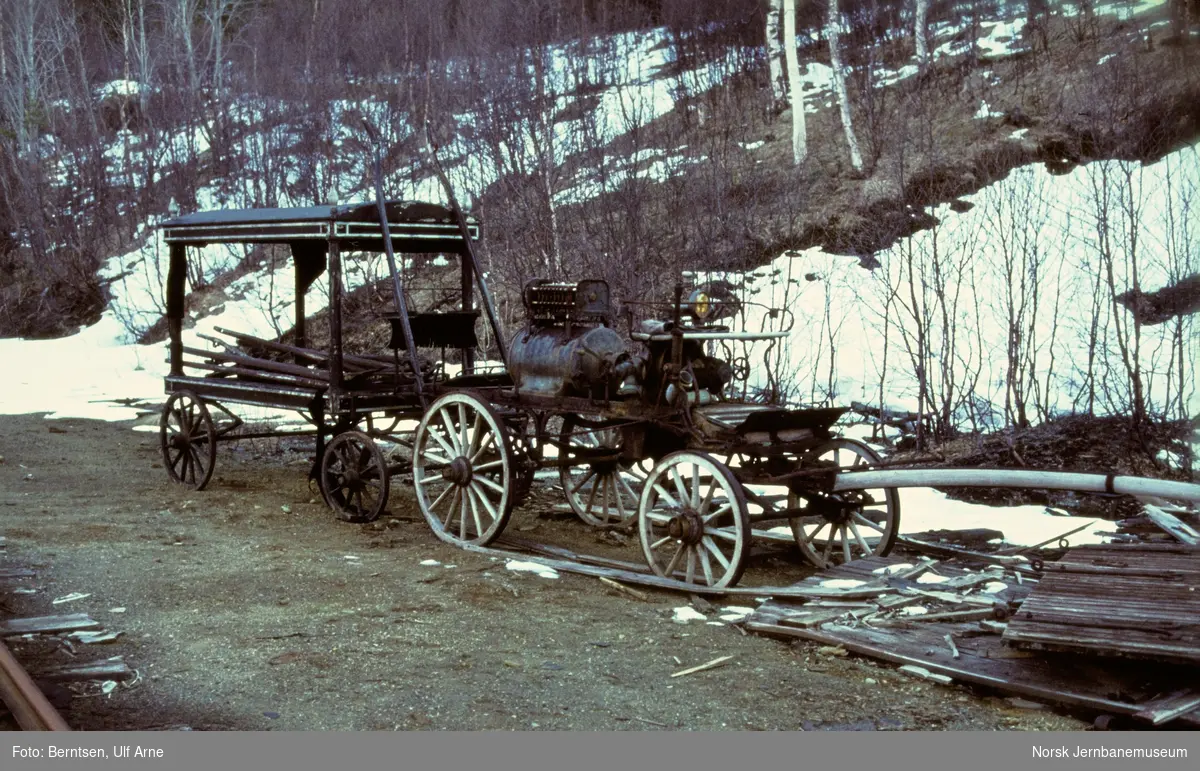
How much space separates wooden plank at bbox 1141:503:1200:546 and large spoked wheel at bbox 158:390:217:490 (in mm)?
7758

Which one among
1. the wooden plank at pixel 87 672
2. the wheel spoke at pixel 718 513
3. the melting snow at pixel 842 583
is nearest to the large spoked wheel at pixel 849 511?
the melting snow at pixel 842 583

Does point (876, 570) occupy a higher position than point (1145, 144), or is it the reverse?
point (1145, 144)

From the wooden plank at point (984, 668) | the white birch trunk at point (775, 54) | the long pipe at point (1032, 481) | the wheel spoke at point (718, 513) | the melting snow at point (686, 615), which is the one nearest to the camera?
the wooden plank at point (984, 668)

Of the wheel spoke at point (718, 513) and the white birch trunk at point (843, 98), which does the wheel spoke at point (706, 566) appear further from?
the white birch trunk at point (843, 98)

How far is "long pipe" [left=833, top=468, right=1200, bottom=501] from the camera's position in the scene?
17.8 feet

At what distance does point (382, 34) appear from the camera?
102 ft

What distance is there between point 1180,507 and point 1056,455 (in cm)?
309

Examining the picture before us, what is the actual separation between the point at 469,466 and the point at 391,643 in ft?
8.43

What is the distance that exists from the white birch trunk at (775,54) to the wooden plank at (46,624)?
2026cm

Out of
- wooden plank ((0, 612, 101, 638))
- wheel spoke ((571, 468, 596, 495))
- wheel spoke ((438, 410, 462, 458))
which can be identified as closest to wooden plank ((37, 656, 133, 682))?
wooden plank ((0, 612, 101, 638))

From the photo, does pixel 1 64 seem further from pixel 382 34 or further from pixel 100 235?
pixel 382 34

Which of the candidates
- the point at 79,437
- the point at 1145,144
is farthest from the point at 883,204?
the point at 79,437

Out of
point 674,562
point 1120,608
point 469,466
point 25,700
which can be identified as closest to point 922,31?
point 469,466

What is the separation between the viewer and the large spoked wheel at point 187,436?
10.8 metres
